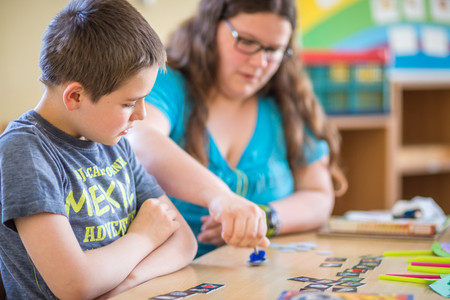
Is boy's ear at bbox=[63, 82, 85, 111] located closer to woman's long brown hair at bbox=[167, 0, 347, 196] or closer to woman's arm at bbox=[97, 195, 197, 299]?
woman's arm at bbox=[97, 195, 197, 299]

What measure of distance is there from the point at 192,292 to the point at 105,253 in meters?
0.15

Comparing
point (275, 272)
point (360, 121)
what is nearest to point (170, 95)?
point (275, 272)

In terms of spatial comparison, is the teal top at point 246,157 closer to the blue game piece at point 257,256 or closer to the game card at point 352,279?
the blue game piece at point 257,256

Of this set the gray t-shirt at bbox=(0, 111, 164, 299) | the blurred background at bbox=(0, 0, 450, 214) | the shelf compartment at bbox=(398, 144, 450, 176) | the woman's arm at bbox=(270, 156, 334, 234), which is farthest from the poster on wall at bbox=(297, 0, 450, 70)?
the gray t-shirt at bbox=(0, 111, 164, 299)

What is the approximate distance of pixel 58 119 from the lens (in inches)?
→ 36.9

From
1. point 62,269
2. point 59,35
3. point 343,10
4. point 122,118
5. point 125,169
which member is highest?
point 343,10

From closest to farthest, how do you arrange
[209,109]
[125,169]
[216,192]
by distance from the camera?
[125,169] < [216,192] < [209,109]

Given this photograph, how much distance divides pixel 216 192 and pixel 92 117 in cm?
37

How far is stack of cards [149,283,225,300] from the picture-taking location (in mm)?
880

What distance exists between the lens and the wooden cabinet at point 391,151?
295 centimetres

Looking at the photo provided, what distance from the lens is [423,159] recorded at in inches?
126

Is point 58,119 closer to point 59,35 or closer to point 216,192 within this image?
point 59,35

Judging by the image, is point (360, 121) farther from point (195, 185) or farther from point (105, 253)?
point (105, 253)

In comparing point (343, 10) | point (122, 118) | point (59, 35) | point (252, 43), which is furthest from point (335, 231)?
point (343, 10)
